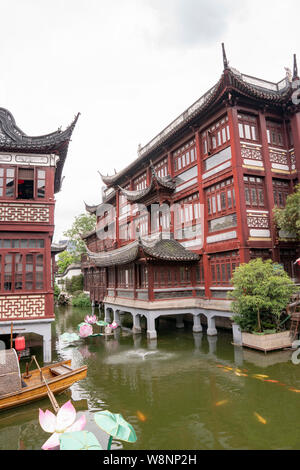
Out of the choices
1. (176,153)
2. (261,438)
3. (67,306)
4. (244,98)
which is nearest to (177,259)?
(176,153)

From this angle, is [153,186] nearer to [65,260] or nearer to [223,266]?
[223,266]

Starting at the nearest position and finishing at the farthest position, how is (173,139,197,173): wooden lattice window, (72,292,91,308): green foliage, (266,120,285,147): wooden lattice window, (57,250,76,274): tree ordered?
(266,120,285,147): wooden lattice window, (173,139,197,173): wooden lattice window, (72,292,91,308): green foliage, (57,250,76,274): tree

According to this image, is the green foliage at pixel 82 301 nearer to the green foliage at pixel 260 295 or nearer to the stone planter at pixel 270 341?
the green foliage at pixel 260 295

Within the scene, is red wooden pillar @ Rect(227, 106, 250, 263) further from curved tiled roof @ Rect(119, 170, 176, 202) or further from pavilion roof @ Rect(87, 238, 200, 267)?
curved tiled roof @ Rect(119, 170, 176, 202)

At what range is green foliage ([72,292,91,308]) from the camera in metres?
37.7

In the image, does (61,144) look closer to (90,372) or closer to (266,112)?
(90,372)

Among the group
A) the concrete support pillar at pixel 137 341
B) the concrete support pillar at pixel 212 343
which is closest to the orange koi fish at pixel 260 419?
the concrete support pillar at pixel 212 343

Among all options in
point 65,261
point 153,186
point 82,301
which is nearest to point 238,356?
point 153,186

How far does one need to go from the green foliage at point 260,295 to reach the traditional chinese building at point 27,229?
24.8 feet

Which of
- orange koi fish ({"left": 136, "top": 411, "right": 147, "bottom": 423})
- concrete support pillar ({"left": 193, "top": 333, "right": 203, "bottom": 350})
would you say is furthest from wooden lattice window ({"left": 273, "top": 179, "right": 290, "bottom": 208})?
orange koi fish ({"left": 136, "top": 411, "right": 147, "bottom": 423})

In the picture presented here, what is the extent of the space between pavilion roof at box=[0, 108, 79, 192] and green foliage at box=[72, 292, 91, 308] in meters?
27.5

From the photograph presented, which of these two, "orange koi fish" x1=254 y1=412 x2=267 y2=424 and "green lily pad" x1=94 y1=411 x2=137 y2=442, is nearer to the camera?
"green lily pad" x1=94 y1=411 x2=137 y2=442

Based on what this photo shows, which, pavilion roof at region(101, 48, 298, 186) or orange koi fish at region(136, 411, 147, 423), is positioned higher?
pavilion roof at region(101, 48, 298, 186)
